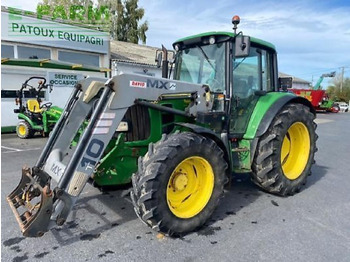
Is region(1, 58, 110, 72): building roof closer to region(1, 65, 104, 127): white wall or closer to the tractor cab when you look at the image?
region(1, 65, 104, 127): white wall

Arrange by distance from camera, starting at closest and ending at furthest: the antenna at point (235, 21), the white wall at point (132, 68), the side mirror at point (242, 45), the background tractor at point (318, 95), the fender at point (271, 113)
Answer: the side mirror at point (242, 45) → the antenna at point (235, 21) → the fender at point (271, 113) → the white wall at point (132, 68) → the background tractor at point (318, 95)

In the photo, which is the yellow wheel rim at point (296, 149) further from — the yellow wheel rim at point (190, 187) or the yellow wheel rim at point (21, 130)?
the yellow wheel rim at point (21, 130)

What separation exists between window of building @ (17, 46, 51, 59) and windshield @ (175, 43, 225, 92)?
9.61m

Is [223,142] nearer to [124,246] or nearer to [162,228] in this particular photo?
[162,228]

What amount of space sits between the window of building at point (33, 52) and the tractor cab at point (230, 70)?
9562 mm

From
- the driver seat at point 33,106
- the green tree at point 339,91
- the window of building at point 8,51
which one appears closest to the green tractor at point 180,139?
the driver seat at point 33,106

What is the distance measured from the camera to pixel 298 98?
4.66m

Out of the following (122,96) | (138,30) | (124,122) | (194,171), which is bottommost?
(194,171)

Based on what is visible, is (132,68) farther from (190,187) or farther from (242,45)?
(190,187)

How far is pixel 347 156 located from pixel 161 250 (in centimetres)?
670

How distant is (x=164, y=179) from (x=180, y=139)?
46 cm

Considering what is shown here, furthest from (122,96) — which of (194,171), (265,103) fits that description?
(265,103)

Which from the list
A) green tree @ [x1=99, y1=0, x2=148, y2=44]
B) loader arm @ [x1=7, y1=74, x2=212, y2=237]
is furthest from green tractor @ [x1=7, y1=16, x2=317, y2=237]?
green tree @ [x1=99, y1=0, x2=148, y2=44]

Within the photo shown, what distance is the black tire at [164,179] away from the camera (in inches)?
114
